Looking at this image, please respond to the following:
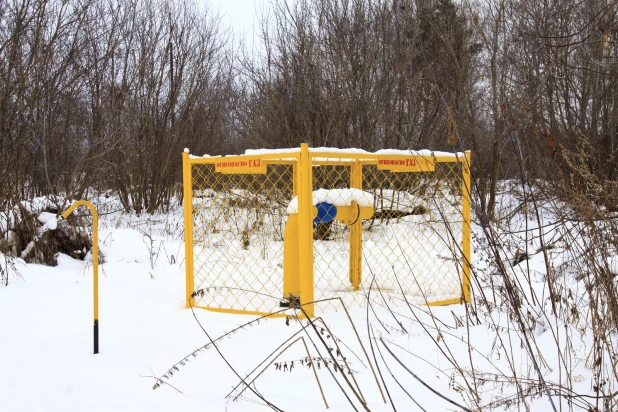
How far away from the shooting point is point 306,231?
361 centimetres

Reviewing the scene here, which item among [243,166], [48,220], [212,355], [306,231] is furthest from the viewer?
[48,220]

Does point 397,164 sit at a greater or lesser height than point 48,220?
greater

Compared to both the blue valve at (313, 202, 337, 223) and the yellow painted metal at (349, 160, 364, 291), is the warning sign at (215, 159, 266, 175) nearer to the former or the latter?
the blue valve at (313, 202, 337, 223)

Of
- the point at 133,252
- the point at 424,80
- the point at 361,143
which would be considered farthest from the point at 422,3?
the point at 133,252

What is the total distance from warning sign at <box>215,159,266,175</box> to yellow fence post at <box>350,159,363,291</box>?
1.07 m

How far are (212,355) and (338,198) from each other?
1529mm

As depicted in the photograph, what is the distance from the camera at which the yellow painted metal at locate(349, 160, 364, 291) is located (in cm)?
460

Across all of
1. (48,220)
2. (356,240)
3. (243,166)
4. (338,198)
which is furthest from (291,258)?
(48,220)

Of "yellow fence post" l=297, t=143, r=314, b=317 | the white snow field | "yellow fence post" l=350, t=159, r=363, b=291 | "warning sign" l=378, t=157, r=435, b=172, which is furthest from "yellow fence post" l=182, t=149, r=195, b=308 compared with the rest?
"warning sign" l=378, t=157, r=435, b=172

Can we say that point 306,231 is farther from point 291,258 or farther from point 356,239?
point 356,239

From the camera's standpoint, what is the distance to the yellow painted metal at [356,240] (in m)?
4.60

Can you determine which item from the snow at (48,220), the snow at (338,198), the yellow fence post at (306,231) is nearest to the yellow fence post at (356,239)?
the snow at (338,198)

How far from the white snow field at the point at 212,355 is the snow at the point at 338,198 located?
833 millimetres

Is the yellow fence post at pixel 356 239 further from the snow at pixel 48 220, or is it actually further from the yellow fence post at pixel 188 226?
the snow at pixel 48 220
